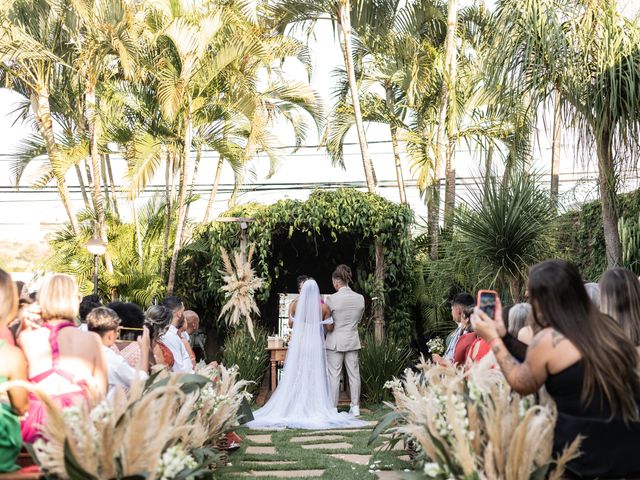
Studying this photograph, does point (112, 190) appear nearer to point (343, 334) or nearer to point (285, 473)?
point (343, 334)

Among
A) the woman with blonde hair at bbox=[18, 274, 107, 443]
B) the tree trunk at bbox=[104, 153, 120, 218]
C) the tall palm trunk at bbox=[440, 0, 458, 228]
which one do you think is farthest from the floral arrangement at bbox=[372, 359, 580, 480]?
the tree trunk at bbox=[104, 153, 120, 218]

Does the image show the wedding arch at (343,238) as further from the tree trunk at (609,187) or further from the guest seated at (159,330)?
the guest seated at (159,330)

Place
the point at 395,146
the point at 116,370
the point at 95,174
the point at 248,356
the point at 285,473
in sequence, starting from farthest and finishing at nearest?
1. the point at 395,146
2. the point at 95,174
3. the point at 248,356
4. the point at 285,473
5. the point at 116,370

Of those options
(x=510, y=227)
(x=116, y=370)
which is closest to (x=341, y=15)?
(x=510, y=227)

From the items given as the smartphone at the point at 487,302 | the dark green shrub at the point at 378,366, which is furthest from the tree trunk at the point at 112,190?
the smartphone at the point at 487,302

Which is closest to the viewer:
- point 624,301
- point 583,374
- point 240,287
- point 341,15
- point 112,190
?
point 583,374

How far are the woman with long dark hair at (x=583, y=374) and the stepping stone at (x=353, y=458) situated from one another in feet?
11.7

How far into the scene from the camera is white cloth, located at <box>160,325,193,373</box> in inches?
283

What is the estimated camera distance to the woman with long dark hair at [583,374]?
355 cm

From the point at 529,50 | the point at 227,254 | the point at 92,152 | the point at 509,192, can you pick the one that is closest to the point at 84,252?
the point at 92,152

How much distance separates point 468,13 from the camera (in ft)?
54.5

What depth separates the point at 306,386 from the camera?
10656 mm

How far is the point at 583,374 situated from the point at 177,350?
4.48 meters

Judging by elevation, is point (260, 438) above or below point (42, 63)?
below
